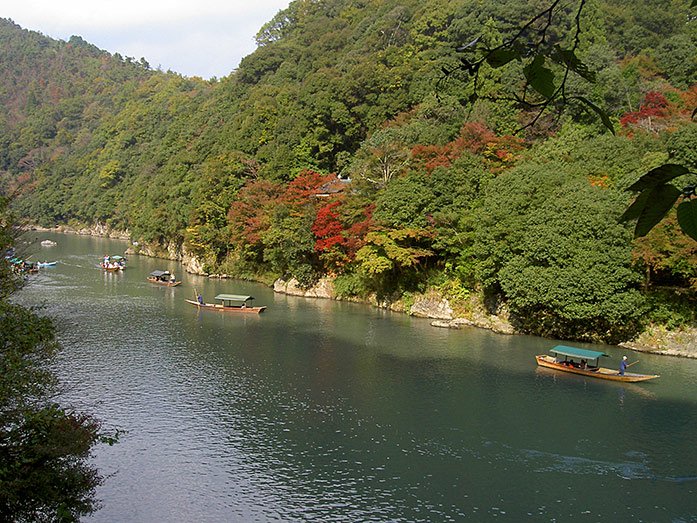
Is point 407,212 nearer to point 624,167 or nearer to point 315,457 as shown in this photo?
point 624,167

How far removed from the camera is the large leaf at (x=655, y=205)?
1492 mm

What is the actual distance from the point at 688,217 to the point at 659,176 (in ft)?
0.41

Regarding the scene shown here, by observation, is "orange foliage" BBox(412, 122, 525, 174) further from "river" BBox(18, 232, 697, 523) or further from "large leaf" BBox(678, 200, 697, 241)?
"large leaf" BBox(678, 200, 697, 241)

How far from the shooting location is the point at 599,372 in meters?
20.3

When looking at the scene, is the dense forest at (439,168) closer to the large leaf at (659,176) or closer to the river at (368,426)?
the large leaf at (659,176)

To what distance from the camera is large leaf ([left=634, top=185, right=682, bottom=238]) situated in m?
1.49

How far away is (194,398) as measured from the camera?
58.8ft

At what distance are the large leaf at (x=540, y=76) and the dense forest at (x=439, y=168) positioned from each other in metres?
0.12

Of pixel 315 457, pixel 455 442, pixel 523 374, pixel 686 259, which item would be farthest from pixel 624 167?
pixel 315 457

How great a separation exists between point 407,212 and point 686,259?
12356 mm

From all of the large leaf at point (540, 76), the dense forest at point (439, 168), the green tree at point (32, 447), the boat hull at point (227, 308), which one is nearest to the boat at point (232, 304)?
the boat hull at point (227, 308)

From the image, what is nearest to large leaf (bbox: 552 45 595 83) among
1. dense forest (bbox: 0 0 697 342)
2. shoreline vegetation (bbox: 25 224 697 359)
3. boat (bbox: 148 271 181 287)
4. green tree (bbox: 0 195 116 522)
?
dense forest (bbox: 0 0 697 342)

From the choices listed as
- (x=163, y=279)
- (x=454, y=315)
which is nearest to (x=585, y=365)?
(x=454, y=315)

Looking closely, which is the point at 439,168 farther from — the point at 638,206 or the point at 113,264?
the point at 638,206
